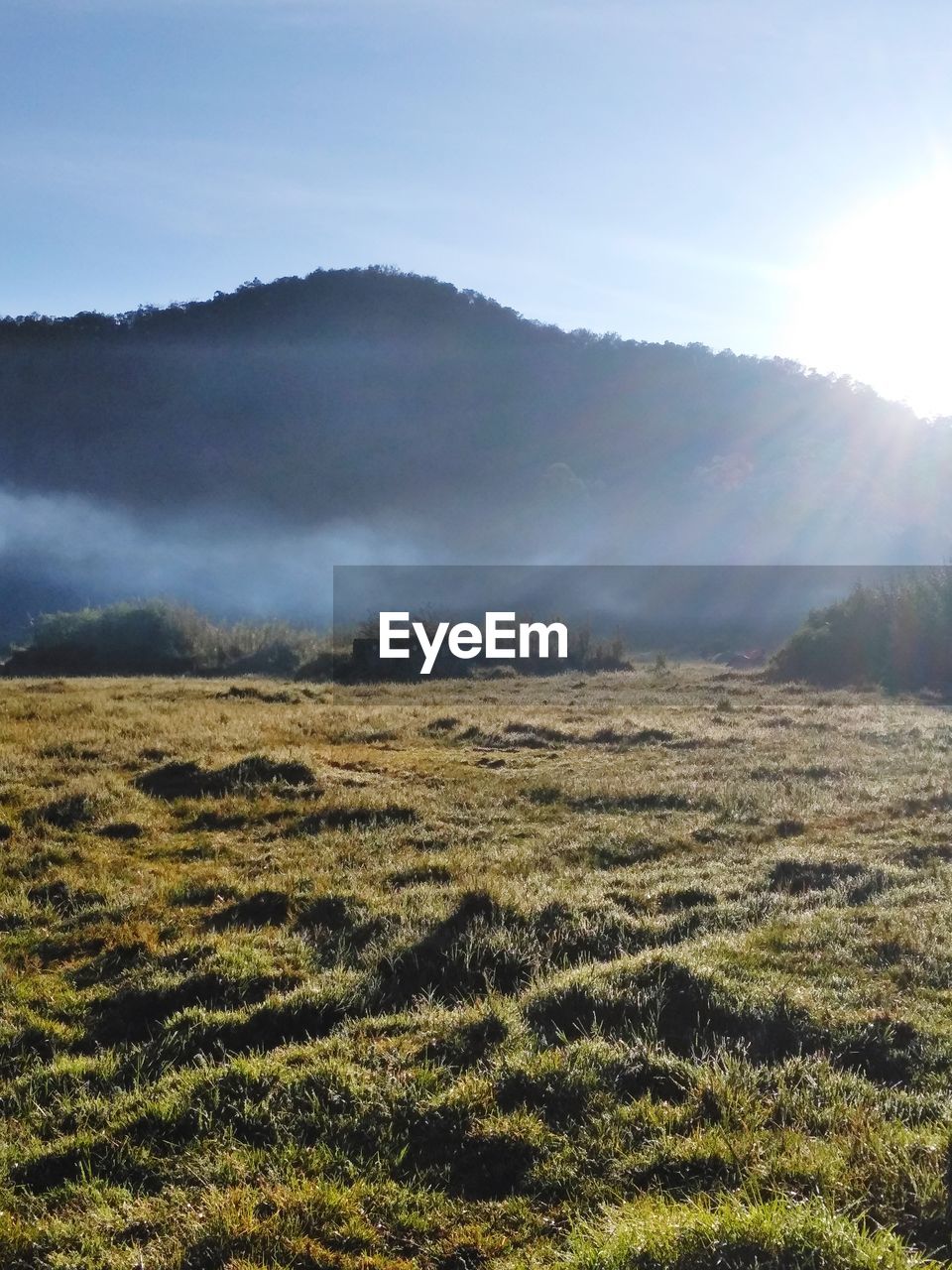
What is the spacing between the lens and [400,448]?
8956cm

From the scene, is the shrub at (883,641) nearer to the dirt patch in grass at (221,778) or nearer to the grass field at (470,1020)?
the grass field at (470,1020)

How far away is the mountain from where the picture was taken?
73.8 metres

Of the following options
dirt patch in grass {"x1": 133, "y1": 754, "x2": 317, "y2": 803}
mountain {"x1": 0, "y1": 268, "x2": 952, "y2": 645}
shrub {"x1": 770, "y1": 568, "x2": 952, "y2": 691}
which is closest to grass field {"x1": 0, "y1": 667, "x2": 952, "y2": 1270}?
dirt patch in grass {"x1": 133, "y1": 754, "x2": 317, "y2": 803}

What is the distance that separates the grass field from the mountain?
179 feet

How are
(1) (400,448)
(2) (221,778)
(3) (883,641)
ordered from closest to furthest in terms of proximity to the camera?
(2) (221,778) < (3) (883,641) < (1) (400,448)

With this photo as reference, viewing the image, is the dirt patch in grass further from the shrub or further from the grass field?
the shrub

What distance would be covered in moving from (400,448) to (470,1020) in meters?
86.4

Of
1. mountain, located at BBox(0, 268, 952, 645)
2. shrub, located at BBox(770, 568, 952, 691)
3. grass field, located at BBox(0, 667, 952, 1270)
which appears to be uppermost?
mountain, located at BBox(0, 268, 952, 645)

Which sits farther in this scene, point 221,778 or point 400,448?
point 400,448

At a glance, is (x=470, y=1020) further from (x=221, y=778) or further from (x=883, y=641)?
(x=883, y=641)

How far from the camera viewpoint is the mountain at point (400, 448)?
73.8 meters

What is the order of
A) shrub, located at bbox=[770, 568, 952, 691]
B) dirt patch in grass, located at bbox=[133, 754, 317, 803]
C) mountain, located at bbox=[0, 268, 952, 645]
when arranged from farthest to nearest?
mountain, located at bbox=[0, 268, 952, 645] < shrub, located at bbox=[770, 568, 952, 691] < dirt patch in grass, located at bbox=[133, 754, 317, 803]

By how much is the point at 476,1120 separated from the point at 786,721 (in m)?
16.0

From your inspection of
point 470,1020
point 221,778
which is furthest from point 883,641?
point 470,1020
